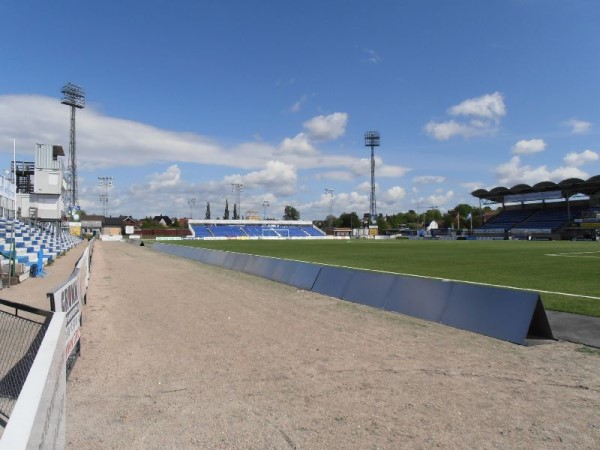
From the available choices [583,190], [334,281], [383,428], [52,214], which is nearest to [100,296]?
[334,281]

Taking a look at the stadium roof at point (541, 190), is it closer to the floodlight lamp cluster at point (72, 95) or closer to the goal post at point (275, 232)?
the goal post at point (275, 232)

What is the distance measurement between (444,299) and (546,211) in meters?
94.7

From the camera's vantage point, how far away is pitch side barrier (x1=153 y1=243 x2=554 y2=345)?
7.97m

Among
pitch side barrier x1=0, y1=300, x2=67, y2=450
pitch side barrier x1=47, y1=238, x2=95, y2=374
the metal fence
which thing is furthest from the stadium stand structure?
pitch side barrier x1=0, y1=300, x2=67, y2=450

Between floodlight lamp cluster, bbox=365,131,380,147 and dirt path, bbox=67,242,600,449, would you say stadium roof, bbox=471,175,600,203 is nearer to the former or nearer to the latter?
floodlight lamp cluster, bbox=365,131,380,147

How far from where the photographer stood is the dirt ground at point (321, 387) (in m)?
4.23

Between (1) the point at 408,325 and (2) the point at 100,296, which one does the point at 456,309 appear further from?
(2) the point at 100,296

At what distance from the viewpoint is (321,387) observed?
5.54 metres

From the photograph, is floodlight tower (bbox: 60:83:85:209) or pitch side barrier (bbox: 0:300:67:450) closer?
pitch side barrier (bbox: 0:300:67:450)

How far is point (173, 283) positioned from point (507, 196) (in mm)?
97433

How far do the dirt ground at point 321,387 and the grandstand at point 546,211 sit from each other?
78.3 meters

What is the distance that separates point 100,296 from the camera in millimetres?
13750

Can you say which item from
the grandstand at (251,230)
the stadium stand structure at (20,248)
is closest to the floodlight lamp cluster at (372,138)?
the grandstand at (251,230)

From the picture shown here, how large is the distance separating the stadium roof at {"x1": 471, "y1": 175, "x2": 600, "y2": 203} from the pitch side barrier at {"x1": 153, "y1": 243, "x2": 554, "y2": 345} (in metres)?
→ 81.2
